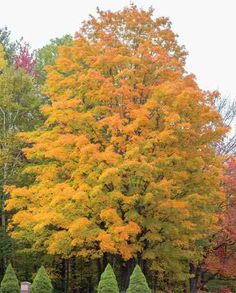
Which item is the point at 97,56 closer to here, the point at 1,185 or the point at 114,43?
the point at 114,43

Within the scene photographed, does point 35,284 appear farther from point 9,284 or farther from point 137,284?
point 137,284

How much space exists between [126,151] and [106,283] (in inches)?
212

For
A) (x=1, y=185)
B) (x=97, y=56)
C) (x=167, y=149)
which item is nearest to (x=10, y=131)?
(x=1, y=185)

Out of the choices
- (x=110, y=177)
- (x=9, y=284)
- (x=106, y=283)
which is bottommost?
→ (x=106, y=283)

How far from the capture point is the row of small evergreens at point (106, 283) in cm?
2047

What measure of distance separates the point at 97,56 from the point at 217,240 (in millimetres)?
15045

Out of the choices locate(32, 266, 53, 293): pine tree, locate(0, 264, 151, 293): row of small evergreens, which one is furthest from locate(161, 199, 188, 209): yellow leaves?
locate(32, 266, 53, 293): pine tree

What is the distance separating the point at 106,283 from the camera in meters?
21.0

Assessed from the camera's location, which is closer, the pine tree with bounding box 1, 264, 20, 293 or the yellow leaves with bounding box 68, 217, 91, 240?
the yellow leaves with bounding box 68, 217, 91, 240

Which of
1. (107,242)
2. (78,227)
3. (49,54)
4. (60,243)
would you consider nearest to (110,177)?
(78,227)

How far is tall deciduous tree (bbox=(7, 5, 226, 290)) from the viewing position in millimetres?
20641

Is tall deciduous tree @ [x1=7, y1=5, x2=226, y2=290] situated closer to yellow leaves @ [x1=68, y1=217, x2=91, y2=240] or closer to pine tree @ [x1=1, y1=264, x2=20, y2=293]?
yellow leaves @ [x1=68, y1=217, x2=91, y2=240]

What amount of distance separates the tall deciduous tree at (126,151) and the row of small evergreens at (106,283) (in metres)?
0.94

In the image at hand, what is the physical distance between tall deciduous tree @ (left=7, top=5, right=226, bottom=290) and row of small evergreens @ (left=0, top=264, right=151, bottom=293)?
0.94 metres
